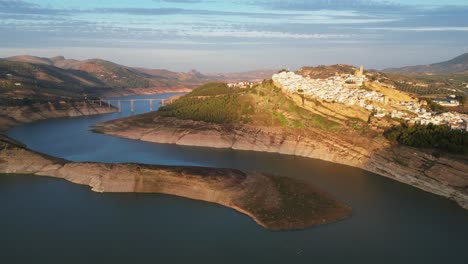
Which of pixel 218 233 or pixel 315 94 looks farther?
pixel 315 94

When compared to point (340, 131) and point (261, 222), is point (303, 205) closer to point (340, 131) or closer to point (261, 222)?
point (261, 222)

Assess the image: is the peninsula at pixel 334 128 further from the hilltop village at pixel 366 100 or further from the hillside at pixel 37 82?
the hillside at pixel 37 82

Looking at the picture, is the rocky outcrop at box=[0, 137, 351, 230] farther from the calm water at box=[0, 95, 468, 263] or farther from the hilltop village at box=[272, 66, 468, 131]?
the hilltop village at box=[272, 66, 468, 131]

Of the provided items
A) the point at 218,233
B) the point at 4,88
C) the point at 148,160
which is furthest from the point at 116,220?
the point at 4,88

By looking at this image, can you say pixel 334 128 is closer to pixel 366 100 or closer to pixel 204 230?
pixel 366 100

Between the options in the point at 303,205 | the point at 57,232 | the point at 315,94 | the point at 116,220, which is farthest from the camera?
the point at 315,94

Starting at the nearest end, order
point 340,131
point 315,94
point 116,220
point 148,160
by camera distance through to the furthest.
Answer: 1. point 116,220
2. point 148,160
3. point 340,131
4. point 315,94
